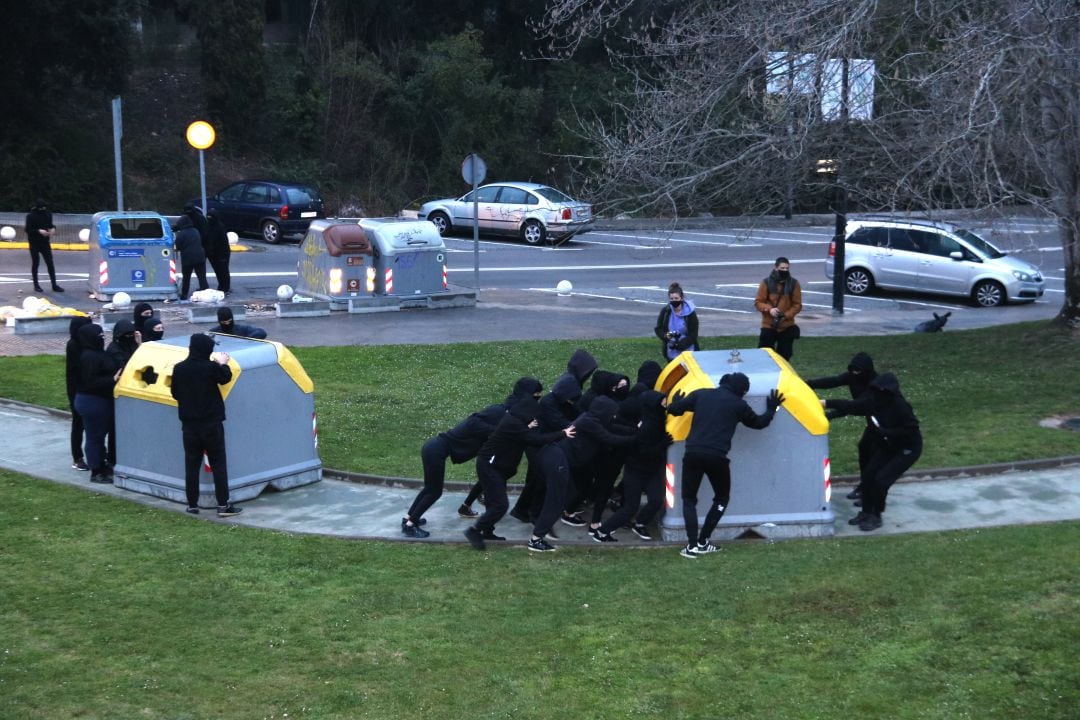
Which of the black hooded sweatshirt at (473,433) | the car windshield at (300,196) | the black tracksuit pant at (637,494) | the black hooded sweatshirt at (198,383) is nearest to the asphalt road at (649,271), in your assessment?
the car windshield at (300,196)

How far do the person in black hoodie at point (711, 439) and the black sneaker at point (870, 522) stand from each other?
1309 mm

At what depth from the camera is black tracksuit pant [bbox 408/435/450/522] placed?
9.96m

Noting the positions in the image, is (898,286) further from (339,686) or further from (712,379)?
(339,686)

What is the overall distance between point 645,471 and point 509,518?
1.44 metres

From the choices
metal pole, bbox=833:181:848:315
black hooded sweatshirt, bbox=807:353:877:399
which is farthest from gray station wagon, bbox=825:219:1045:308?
black hooded sweatshirt, bbox=807:353:877:399

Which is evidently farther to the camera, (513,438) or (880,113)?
(880,113)

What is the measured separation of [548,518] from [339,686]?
2.82 m

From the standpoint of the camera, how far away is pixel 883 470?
10.2 metres

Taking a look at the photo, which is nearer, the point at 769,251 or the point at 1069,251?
the point at 1069,251

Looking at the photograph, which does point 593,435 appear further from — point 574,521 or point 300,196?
point 300,196

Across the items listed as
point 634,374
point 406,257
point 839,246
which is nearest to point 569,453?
point 634,374

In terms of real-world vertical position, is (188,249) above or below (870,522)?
above

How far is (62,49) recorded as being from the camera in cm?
3525

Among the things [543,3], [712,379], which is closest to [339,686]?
[712,379]
